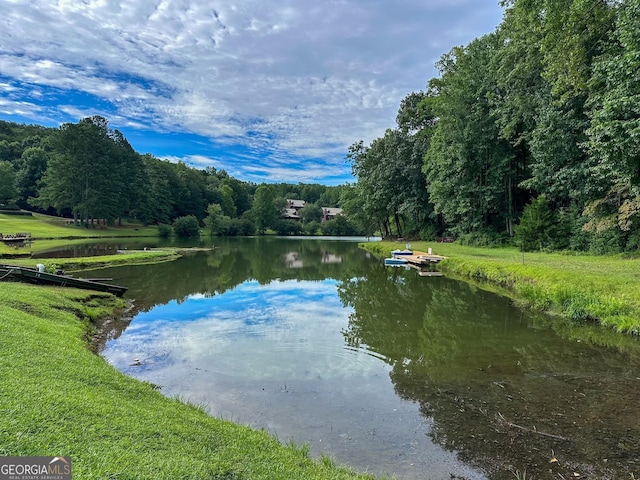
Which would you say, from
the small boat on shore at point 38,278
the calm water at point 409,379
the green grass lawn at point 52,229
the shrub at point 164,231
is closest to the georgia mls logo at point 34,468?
the calm water at point 409,379

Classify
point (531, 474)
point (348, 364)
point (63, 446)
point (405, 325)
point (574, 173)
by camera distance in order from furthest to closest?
1. point (574, 173)
2. point (405, 325)
3. point (348, 364)
4. point (531, 474)
5. point (63, 446)

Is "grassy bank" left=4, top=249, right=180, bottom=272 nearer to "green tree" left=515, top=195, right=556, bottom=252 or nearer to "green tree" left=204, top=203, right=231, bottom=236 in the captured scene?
"green tree" left=515, top=195, right=556, bottom=252

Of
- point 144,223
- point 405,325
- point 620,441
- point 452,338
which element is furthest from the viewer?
point 144,223

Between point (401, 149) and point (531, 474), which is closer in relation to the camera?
point (531, 474)

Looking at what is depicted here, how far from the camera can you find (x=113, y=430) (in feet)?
12.6

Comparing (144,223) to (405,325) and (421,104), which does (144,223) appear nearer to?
(421,104)

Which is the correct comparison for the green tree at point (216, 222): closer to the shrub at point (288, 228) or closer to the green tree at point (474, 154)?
the shrub at point (288, 228)

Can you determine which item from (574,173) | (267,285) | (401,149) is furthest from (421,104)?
(267,285)

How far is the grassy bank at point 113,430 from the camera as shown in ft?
10.8

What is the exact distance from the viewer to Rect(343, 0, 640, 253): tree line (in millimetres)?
14883

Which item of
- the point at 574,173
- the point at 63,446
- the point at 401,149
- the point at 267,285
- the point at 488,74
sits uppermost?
the point at 488,74

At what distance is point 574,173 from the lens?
2248 centimetres

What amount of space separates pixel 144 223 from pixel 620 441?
8322 centimetres

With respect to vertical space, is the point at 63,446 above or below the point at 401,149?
below
